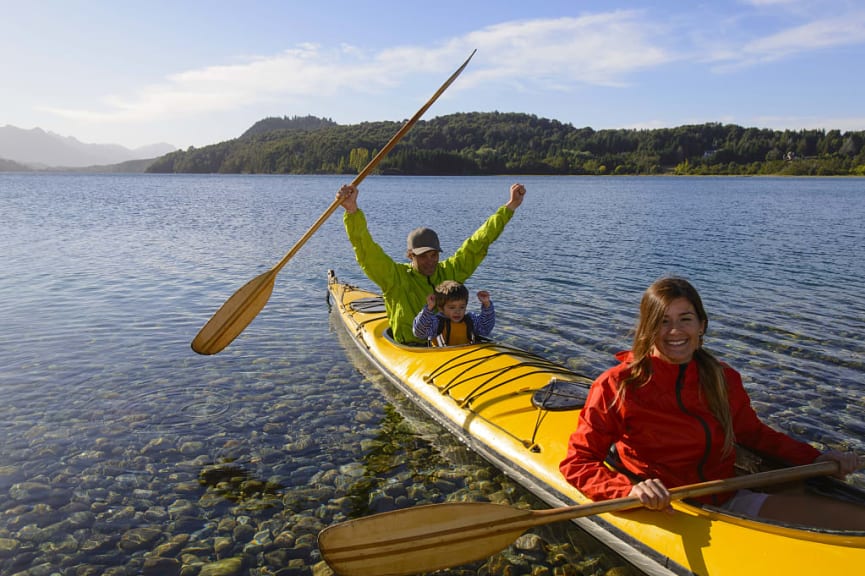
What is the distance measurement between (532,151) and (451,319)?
120m

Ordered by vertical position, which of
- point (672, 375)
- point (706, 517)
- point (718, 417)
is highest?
point (672, 375)

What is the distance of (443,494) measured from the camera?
17.1 feet

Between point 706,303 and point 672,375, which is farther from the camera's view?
point 706,303

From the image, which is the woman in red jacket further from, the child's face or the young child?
the child's face

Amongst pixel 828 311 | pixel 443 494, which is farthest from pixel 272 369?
pixel 828 311

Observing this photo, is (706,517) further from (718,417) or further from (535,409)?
(535,409)

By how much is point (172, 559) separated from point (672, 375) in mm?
3566

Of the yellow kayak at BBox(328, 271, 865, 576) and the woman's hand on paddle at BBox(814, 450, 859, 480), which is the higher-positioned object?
the woman's hand on paddle at BBox(814, 450, 859, 480)

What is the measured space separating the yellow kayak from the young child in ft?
0.69

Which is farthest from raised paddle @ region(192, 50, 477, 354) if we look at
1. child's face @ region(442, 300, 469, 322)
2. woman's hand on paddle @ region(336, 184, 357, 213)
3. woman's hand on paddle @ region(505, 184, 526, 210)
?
child's face @ region(442, 300, 469, 322)

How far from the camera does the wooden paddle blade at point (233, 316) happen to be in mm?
7094

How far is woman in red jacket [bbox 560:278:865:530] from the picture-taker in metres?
3.56

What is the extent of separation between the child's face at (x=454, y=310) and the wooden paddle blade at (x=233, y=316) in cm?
211

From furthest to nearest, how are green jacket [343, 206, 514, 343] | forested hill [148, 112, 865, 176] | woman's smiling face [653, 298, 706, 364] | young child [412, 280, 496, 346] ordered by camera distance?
forested hill [148, 112, 865, 176]
green jacket [343, 206, 514, 343]
young child [412, 280, 496, 346]
woman's smiling face [653, 298, 706, 364]
